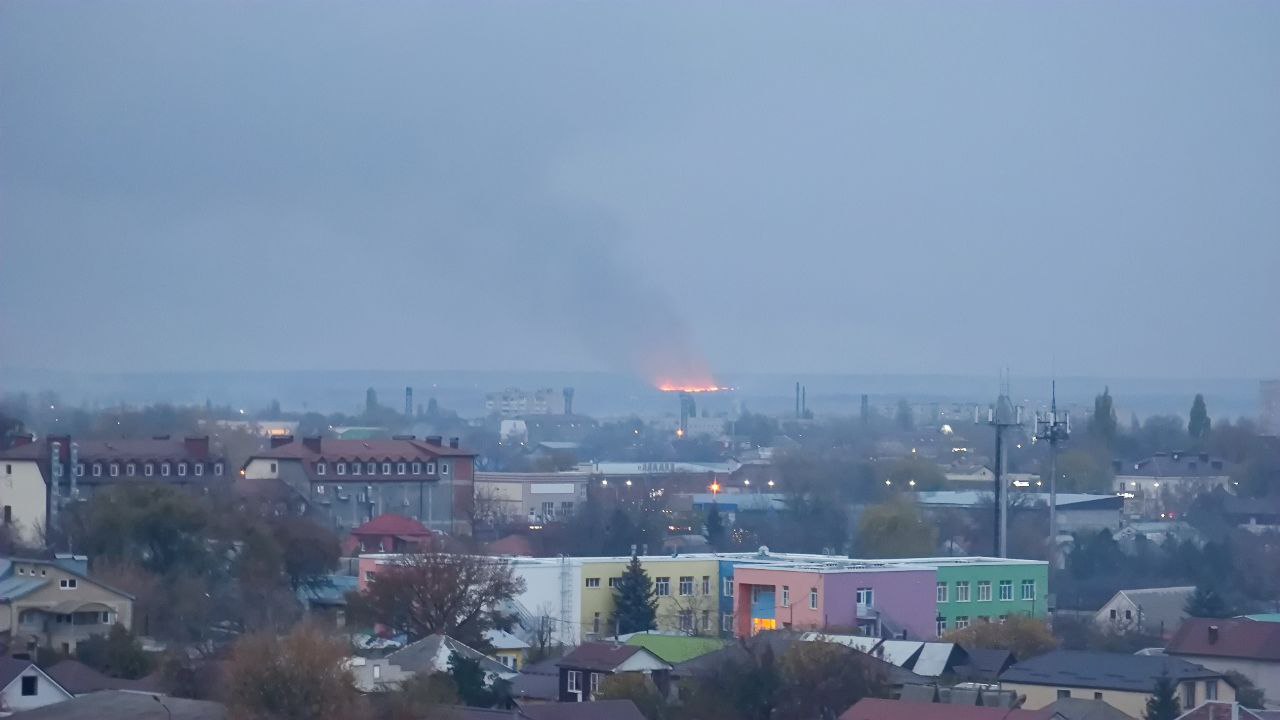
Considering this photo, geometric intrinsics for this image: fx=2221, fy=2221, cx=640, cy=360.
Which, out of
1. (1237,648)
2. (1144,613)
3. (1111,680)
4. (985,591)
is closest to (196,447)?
(985,591)

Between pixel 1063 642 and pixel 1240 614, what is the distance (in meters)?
6.17

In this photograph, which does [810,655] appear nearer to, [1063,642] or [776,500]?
[1063,642]

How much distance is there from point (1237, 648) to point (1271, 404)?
69437mm

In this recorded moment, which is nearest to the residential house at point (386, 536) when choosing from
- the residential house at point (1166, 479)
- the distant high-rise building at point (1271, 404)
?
the residential house at point (1166, 479)

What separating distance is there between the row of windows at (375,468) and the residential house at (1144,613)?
16.2 m

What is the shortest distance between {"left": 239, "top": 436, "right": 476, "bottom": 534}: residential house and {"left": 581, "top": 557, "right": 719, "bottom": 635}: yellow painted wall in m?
11.3

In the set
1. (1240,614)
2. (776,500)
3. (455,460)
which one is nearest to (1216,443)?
(776,500)

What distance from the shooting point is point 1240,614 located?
30.4 meters

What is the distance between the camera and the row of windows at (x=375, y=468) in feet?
137

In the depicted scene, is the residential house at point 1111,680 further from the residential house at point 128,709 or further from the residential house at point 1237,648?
the residential house at point 128,709

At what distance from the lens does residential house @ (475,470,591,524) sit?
49.6m

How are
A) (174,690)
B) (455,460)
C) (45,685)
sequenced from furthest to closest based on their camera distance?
(455,460)
(174,690)
(45,685)

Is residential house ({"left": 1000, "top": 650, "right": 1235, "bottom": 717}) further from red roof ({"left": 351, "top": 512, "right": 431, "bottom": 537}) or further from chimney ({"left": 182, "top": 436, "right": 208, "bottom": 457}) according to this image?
chimney ({"left": 182, "top": 436, "right": 208, "bottom": 457})

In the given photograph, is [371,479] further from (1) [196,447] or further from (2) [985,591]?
(2) [985,591]
